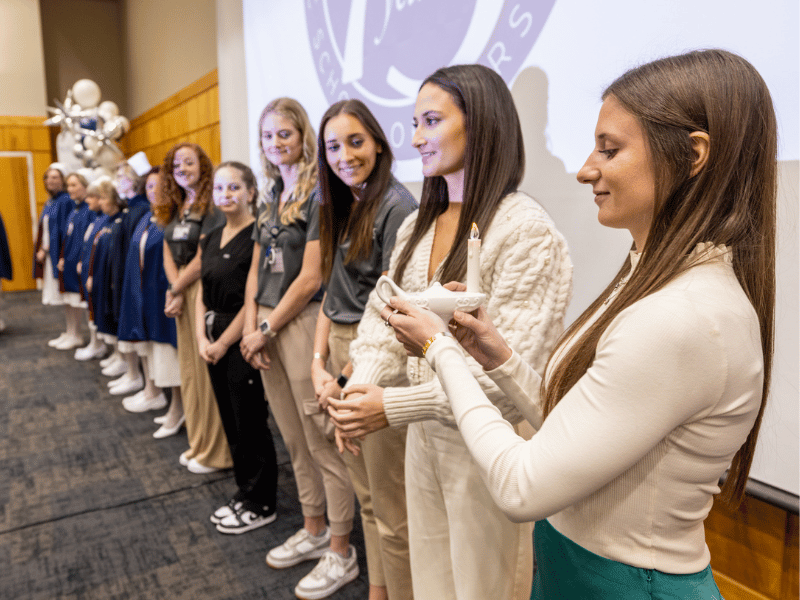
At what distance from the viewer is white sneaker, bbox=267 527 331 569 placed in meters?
2.21

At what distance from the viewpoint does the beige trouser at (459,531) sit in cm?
119

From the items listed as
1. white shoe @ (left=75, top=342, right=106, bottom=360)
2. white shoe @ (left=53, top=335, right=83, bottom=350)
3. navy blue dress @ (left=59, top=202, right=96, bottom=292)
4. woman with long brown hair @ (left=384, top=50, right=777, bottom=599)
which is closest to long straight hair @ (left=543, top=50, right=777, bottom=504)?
woman with long brown hair @ (left=384, top=50, right=777, bottom=599)

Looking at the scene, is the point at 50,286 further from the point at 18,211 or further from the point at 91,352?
the point at 18,211

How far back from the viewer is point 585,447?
0.65 m

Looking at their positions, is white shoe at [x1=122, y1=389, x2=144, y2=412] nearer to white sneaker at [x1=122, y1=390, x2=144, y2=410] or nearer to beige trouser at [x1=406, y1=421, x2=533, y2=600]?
white sneaker at [x1=122, y1=390, x2=144, y2=410]

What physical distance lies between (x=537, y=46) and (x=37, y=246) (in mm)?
5978

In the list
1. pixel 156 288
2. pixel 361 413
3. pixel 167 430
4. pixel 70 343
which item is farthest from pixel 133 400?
pixel 361 413

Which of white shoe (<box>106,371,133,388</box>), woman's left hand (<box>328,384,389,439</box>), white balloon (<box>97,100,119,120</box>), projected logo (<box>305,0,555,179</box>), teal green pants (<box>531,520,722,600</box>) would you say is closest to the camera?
teal green pants (<box>531,520,722,600</box>)

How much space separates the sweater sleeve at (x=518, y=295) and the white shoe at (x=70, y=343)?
5440mm

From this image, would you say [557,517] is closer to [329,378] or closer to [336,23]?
[329,378]

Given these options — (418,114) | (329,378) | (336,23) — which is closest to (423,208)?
(418,114)

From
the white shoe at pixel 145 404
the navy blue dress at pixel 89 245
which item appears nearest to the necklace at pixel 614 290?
the white shoe at pixel 145 404

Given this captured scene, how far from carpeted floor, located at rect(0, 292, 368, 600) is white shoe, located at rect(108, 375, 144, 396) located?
14 centimetres

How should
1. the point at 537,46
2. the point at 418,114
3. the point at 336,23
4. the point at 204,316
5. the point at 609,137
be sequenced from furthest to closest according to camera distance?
the point at 336,23
the point at 204,316
the point at 537,46
the point at 418,114
the point at 609,137
